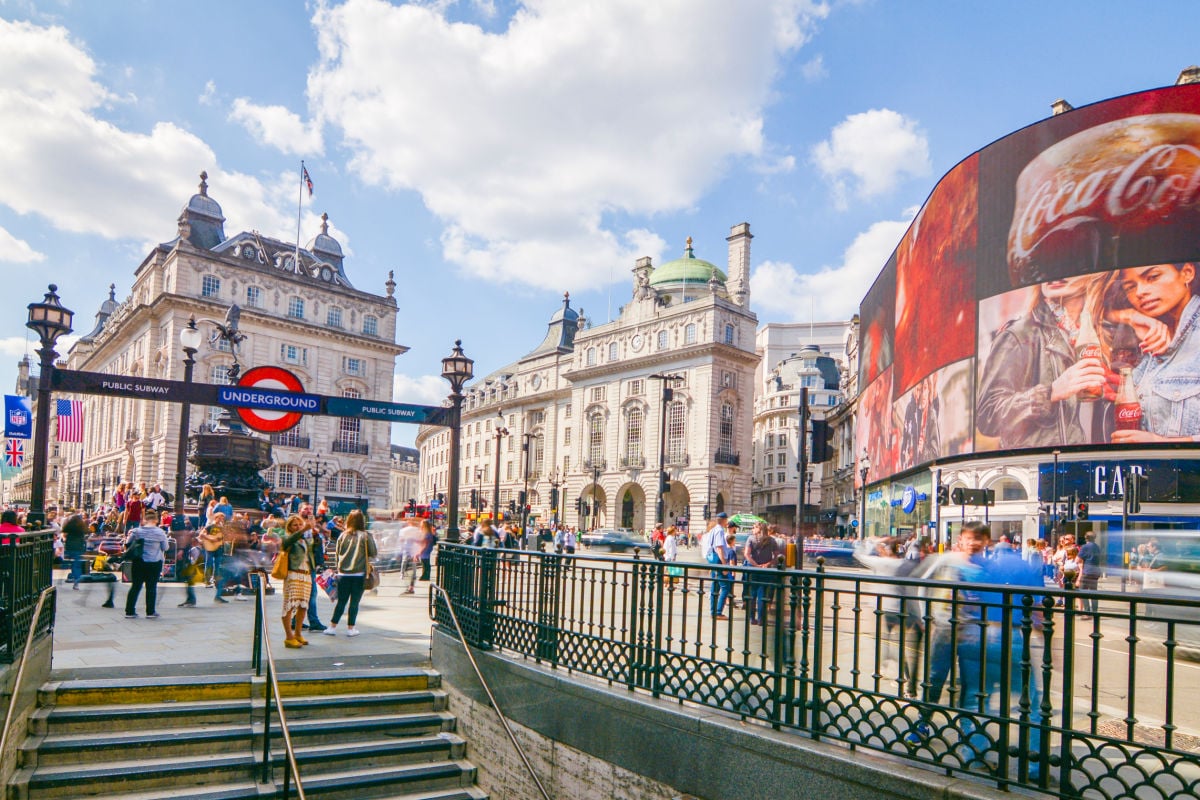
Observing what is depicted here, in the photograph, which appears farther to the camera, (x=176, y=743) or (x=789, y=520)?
(x=789, y=520)

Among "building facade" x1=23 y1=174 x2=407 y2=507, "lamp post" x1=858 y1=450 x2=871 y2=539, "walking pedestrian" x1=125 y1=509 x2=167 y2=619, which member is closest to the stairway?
"walking pedestrian" x1=125 y1=509 x2=167 y2=619

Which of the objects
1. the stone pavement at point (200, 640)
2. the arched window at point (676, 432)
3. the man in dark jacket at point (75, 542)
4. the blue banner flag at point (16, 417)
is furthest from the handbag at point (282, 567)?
the arched window at point (676, 432)

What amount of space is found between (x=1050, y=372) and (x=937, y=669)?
3319 centimetres

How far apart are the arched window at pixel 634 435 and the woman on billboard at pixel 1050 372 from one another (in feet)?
139

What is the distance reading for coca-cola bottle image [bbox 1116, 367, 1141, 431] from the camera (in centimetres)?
3238

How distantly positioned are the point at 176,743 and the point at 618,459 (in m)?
71.3

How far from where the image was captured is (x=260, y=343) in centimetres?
6600

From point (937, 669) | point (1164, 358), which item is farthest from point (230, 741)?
point (1164, 358)

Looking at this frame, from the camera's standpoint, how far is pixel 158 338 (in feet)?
211

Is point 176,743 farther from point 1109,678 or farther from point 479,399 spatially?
point 479,399

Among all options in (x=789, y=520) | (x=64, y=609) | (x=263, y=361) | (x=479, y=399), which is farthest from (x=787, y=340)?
(x=64, y=609)

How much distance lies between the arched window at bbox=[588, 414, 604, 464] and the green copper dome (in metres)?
14.3

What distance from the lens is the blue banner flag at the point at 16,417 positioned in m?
21.3

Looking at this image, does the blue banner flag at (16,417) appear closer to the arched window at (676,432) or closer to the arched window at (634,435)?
the arched window at (676,432)
